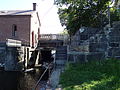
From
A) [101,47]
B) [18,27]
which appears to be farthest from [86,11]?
[18,27]

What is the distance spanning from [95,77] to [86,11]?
16.7 meters

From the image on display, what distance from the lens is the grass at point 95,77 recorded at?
8.58m

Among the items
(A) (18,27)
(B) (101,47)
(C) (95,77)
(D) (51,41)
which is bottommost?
(C) (95,77)

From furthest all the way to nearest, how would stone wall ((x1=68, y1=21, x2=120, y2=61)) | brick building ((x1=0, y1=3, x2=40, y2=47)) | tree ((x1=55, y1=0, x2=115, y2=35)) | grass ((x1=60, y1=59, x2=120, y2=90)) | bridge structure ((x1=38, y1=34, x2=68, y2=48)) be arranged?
bridge structure ((x1=38, y1=34, x2=68, y2=48)) → brick building ((x1=0, y1=3, x2=40, y2=47)) → tree ((x1=55, y1=0, x2=115, y2=35)) → stone wall ((x1=68, y1=21, x2=120, y2=61)) → grass ((x1=60, y1=59, x2=120, y2=90))

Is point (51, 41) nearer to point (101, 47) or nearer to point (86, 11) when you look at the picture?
point (86, 11)

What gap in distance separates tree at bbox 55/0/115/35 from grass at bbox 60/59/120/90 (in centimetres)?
1308

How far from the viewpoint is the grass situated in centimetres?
858

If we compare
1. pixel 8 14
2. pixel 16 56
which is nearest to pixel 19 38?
pixel 8 14

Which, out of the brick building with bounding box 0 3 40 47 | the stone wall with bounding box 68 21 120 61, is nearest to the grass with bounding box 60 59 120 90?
the stone wall with bounding box 68 21 120 61

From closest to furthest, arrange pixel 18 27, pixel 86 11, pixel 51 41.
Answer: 1. pixel 86 11
2. pixel 18 27
3. pixel 51 41

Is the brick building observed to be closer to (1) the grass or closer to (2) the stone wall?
(2) the stone wall

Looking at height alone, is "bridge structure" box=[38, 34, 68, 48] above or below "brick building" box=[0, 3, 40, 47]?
below

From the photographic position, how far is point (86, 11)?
25.9 m

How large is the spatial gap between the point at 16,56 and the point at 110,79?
62.1 feet
